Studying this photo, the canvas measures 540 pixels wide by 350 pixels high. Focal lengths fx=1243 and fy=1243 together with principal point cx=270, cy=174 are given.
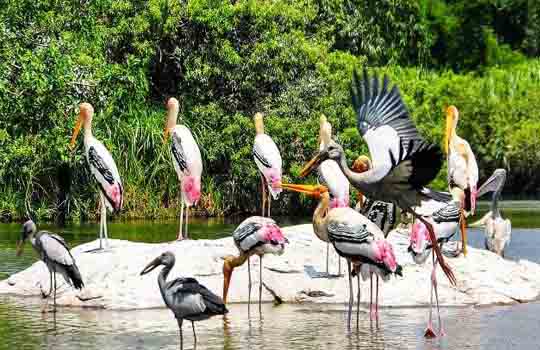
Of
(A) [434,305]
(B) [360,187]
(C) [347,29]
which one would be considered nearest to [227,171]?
(C) [347,29]

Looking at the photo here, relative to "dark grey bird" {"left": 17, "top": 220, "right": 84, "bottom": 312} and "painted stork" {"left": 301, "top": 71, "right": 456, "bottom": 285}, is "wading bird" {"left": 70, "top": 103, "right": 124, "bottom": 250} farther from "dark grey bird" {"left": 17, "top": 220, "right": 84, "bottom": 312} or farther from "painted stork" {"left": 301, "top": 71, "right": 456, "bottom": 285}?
"painted stork" {"left": 301, "top": 71, "right": 456, "bottom": 285}

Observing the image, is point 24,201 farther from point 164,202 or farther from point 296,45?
point 296,45

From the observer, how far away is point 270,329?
42.8ft

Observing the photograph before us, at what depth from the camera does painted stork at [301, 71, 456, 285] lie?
1160 cm

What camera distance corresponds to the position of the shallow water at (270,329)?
39.9 feet

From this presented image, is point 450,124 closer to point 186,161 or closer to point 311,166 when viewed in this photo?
point 186,161

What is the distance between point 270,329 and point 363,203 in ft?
12.0

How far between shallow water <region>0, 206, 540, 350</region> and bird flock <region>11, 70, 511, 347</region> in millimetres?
315

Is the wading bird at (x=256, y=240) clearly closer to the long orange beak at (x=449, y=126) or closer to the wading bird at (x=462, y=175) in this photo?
the wading bird at (x=462, y=175)

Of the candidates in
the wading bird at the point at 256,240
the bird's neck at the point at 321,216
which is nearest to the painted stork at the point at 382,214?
the bird's neck at the point at 321,216

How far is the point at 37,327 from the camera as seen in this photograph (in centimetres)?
1310

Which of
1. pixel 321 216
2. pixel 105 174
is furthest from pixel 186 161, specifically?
pixel 321 216

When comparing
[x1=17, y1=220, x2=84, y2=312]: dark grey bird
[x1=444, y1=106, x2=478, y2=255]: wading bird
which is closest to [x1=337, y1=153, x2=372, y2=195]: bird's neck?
[x1=17, y1=220, x2=84, y2=312]: dark grey bird

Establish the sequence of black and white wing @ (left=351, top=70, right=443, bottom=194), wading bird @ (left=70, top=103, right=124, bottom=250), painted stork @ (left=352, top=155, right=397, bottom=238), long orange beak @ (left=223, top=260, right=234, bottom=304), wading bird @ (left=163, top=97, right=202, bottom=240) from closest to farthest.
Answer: black and white wing @ (left=351, top=70, right=443, bottom=194)
long orange beak @ (left=223, top=260, right=234, bottom=304)
painted stork @ (left=352, top=155, right=397, bottom=238)
wading bird @ (left=70, top=103, right=124, bottom=250)
wading bird @ (left=163, top=97, right=202, bottom=240)
